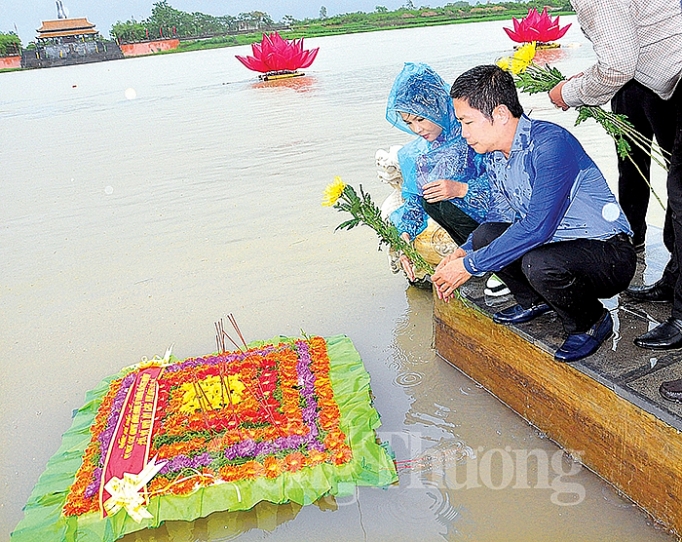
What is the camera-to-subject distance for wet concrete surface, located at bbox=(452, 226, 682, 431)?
1.58 m

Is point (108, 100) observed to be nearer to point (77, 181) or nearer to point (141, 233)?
point (77, 181)

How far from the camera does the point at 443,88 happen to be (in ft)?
7.27

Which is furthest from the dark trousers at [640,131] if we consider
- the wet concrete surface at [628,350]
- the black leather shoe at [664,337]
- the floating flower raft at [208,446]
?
the floating flower raft at [208,446]

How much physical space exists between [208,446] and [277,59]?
505 inches

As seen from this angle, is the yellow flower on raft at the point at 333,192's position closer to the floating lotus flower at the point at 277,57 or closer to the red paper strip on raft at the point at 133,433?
the red paper strip on raft at the point at 133,433

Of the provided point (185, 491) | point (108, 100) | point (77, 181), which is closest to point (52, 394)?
point (185, 491)

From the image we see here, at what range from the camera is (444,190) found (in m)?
2.17

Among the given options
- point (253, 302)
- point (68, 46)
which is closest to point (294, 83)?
point (253, 302)

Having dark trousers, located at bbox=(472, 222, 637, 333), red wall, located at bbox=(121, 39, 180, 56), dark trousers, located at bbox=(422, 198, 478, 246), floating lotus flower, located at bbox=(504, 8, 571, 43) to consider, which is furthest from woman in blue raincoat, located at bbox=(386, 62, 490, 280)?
red wall, located at bbox=(121, 39, 180, 56)

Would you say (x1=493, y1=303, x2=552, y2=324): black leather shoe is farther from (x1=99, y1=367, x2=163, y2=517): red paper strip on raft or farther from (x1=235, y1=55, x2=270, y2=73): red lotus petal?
(x1=235, y1=55, x2=270, y2=73): red lotus petal

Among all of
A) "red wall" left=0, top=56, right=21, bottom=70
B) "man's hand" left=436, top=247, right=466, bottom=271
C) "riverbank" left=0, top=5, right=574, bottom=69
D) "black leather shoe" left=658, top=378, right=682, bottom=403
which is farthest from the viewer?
"riverbank" left=0, top=5, right=574, bottom=69

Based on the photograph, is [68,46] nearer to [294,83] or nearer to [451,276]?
[294,83]

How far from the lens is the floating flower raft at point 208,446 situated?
5.83 ft

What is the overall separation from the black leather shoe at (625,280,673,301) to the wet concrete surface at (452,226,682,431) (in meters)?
0.02
